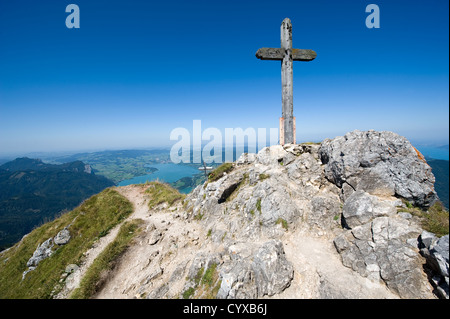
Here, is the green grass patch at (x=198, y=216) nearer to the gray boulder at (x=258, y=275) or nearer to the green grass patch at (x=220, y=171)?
the green grass patch at (x=220, y=171)

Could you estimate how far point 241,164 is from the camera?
1878cm

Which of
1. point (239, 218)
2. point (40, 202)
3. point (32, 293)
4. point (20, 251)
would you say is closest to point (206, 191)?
point (239, 218)

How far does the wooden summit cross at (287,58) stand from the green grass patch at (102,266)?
16.9m

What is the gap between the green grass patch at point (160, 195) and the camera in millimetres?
23684

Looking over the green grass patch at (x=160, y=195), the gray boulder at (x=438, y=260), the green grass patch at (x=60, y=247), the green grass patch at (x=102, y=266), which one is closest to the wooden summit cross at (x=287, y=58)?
the gray boulder at (x=438, y=260)

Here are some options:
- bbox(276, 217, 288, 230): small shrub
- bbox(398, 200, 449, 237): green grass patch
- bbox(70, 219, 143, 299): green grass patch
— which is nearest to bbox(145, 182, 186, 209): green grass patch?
bbox(70, 219, 143, 299): green grass patch

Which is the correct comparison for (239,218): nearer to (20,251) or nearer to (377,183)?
(377,183)

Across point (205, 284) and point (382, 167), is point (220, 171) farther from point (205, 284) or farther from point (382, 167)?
point (382, 167)

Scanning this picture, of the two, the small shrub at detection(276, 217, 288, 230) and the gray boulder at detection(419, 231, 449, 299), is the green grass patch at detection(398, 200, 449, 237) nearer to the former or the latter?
the gray boulder at detection(419, 231, 449, 299)

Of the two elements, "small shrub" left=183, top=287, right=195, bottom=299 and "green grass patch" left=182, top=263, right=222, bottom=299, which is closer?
"green grass patch" left=182, top=263, right=222, bottom=299

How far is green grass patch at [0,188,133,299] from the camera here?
52.6ft

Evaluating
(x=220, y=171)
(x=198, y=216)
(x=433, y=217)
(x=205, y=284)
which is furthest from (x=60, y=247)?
(x=433, y=217)

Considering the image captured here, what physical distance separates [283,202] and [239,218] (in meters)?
3.38
